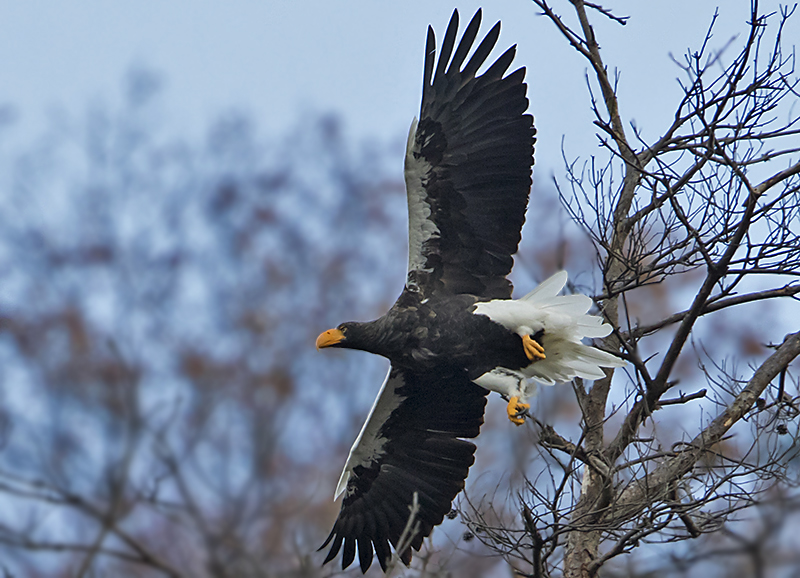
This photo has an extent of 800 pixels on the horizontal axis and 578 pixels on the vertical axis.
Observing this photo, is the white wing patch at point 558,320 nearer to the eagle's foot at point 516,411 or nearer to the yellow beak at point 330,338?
the eagle's foot at point 516,411

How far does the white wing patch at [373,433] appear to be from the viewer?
5715 millimetres

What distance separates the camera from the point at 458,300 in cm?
525

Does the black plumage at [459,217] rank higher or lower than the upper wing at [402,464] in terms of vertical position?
higher

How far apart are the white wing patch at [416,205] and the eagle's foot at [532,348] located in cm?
80

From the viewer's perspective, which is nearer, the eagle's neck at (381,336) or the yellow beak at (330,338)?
the eagle's neck at (381,336)

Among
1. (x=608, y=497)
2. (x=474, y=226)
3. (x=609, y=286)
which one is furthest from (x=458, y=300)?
(x=608, y=497)

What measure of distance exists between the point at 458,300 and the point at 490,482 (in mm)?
1104

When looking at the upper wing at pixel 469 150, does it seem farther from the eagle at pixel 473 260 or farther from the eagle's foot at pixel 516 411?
the eagle's foot at pixel 516 411

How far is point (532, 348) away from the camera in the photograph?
5.13 meters

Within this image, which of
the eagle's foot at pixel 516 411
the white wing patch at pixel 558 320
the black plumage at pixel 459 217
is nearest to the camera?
the eagle's foot at pixel 516 411

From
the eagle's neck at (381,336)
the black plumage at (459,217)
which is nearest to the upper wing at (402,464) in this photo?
the black plumage at (459,217)

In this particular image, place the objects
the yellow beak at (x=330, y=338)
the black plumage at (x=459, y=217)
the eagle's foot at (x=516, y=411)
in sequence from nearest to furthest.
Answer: the eagle's foot at (x=516, y=411), the black plumage at (x=459, y=217), the yellow beak at (x=330, y=338)

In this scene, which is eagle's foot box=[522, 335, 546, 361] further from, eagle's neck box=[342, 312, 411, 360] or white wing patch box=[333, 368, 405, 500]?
white wing patch box=[333, 368, 405, 500]

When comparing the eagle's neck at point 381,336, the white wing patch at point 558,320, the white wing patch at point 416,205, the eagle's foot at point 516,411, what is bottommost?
the eagle's foot at point 516,411
